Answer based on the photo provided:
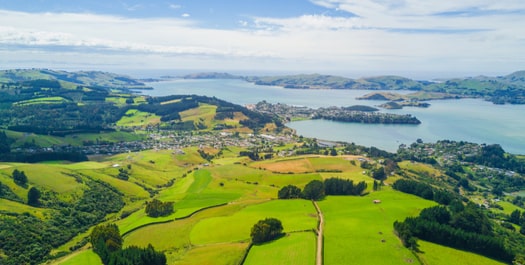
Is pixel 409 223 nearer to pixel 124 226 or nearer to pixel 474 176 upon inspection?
pixel 124 226

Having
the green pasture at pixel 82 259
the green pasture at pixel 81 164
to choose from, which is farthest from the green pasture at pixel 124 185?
the green pasture at pixel 82 259

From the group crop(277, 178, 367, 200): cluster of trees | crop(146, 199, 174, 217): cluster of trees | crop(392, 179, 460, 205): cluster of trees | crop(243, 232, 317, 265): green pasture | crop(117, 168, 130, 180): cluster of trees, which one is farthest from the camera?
crop(117, 168, 130, 180): cluster of trees

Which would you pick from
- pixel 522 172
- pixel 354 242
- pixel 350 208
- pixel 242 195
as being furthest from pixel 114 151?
pixel 522 172

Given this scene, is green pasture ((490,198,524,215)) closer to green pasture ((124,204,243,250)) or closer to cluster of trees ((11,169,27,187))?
green pasture ((124,204,243,250))

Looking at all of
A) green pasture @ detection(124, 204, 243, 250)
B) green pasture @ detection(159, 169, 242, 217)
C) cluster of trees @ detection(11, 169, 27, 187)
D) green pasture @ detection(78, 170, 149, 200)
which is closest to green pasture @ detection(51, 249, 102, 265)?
green pasture @ detection(124, 204, 243, 250)

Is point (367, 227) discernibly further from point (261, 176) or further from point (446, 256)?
point (261, 176)

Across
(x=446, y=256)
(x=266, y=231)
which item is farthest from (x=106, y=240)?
(x=446, y=256)

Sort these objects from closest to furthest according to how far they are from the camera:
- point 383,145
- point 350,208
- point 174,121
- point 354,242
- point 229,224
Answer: point 354,242 → point 229,224 → point 350,208 → point 383,145 → point 174,121
